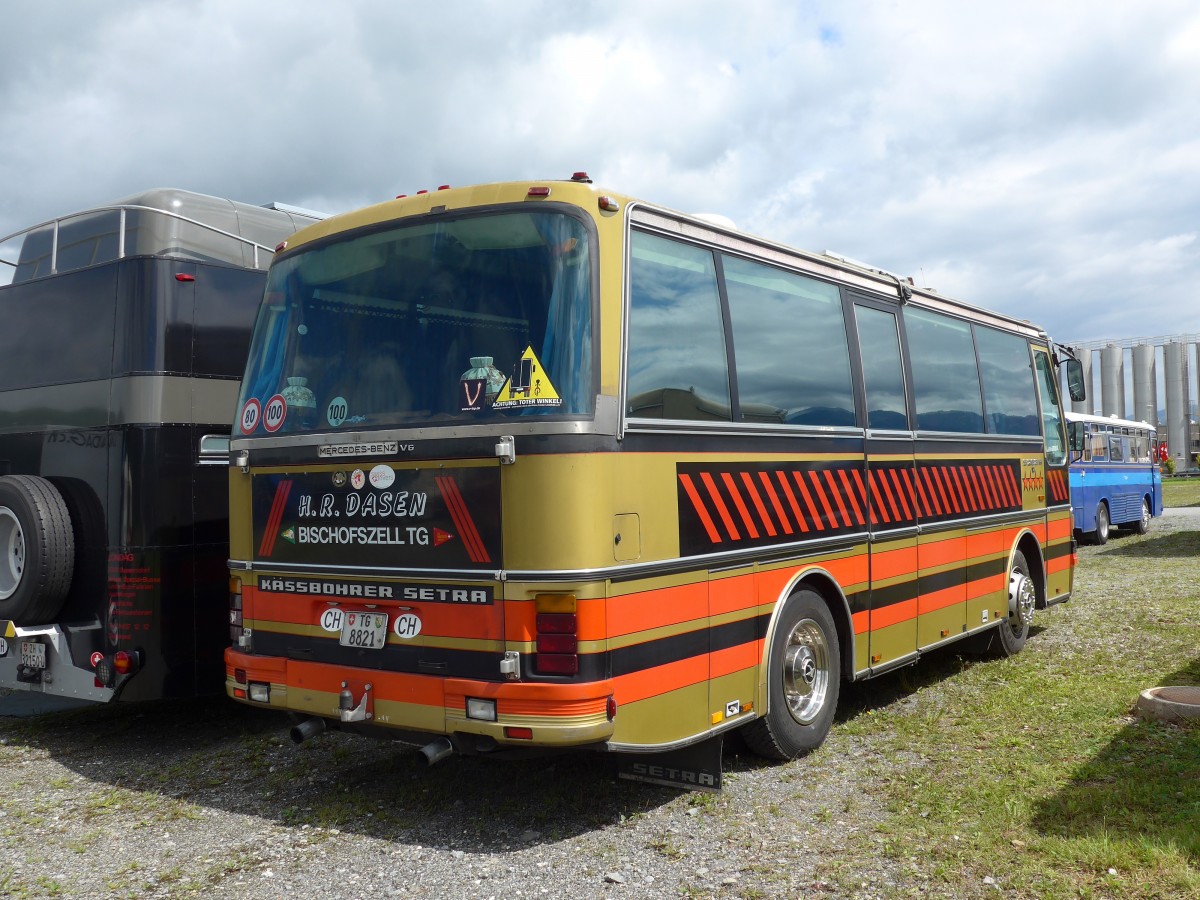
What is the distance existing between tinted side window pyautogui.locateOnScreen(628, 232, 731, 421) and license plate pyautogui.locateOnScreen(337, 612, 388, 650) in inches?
64.7

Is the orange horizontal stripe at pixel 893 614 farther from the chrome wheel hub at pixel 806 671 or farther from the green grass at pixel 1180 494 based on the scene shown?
the green grass at pixel 1180 494

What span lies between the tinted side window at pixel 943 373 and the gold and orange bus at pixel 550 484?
1215mm

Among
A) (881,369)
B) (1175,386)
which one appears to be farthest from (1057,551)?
(1175,386)

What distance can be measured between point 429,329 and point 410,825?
248 centimetres

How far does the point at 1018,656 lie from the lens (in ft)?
31.2

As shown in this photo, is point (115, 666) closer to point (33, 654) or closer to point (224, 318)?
point (33, 654)

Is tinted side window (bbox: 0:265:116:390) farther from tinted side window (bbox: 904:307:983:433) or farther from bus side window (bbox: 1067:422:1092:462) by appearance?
→ bus side window (bbox: 1067:422:1092:462)

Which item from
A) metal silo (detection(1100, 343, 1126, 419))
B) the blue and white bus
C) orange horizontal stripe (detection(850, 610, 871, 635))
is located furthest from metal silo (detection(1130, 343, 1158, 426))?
orange horizontal stripe (detection(850, 610, 871, 635))

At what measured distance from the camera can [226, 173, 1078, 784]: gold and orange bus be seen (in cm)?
483

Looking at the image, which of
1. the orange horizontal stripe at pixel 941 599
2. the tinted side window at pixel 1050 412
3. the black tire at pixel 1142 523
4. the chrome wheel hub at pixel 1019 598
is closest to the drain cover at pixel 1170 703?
the orange horizontal stripe at pixel 941 599

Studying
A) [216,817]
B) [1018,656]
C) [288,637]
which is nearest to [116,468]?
[288,637]

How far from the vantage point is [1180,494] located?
4231 cm

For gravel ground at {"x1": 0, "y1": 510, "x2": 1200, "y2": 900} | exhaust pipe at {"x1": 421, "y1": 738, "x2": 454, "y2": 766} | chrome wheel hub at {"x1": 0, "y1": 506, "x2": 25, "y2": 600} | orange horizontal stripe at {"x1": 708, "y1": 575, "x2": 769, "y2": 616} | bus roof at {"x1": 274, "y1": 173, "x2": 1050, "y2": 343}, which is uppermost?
bus roof at {"x1": 274, "y1": 173, "x2": 1050, "y2": 343}

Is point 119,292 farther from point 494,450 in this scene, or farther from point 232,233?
point 494,450
